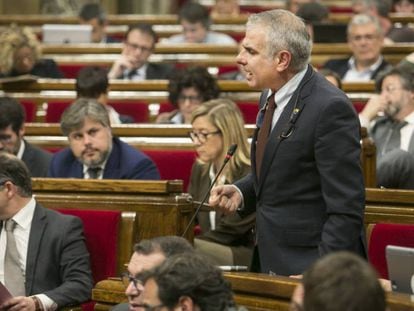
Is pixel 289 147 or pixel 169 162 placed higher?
pixel 289 147

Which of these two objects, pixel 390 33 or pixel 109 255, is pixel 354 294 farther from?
pixel 390 33

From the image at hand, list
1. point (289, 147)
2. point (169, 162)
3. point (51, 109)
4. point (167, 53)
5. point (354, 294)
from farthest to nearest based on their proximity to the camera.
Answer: point (167, 53) < point (51, 109) < point (169, 162) < point (289, 147) < point (354, 294)

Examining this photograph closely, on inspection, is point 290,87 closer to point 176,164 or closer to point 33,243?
point 33,243

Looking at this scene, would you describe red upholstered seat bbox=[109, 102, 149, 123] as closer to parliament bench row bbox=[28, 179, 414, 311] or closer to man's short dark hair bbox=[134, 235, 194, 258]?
parliament bench row bbox=[28, 179, 414, 311]

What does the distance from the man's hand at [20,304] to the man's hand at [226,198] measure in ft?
3.04

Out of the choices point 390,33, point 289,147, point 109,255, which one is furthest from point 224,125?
point 390,33

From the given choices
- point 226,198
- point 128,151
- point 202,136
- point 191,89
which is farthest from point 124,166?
point 226,198

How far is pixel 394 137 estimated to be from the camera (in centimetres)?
621

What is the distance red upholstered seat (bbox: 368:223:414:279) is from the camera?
429 centimetres

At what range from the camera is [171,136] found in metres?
6.30

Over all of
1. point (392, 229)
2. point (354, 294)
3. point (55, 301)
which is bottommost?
point (55, 301)

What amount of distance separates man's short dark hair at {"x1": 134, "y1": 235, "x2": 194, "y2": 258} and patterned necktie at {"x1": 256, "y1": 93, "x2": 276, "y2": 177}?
0.41 m

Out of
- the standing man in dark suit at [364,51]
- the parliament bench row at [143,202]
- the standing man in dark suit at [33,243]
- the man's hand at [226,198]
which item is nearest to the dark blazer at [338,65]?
the standing man in dark suit at [364,51]

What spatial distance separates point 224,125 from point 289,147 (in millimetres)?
1938
